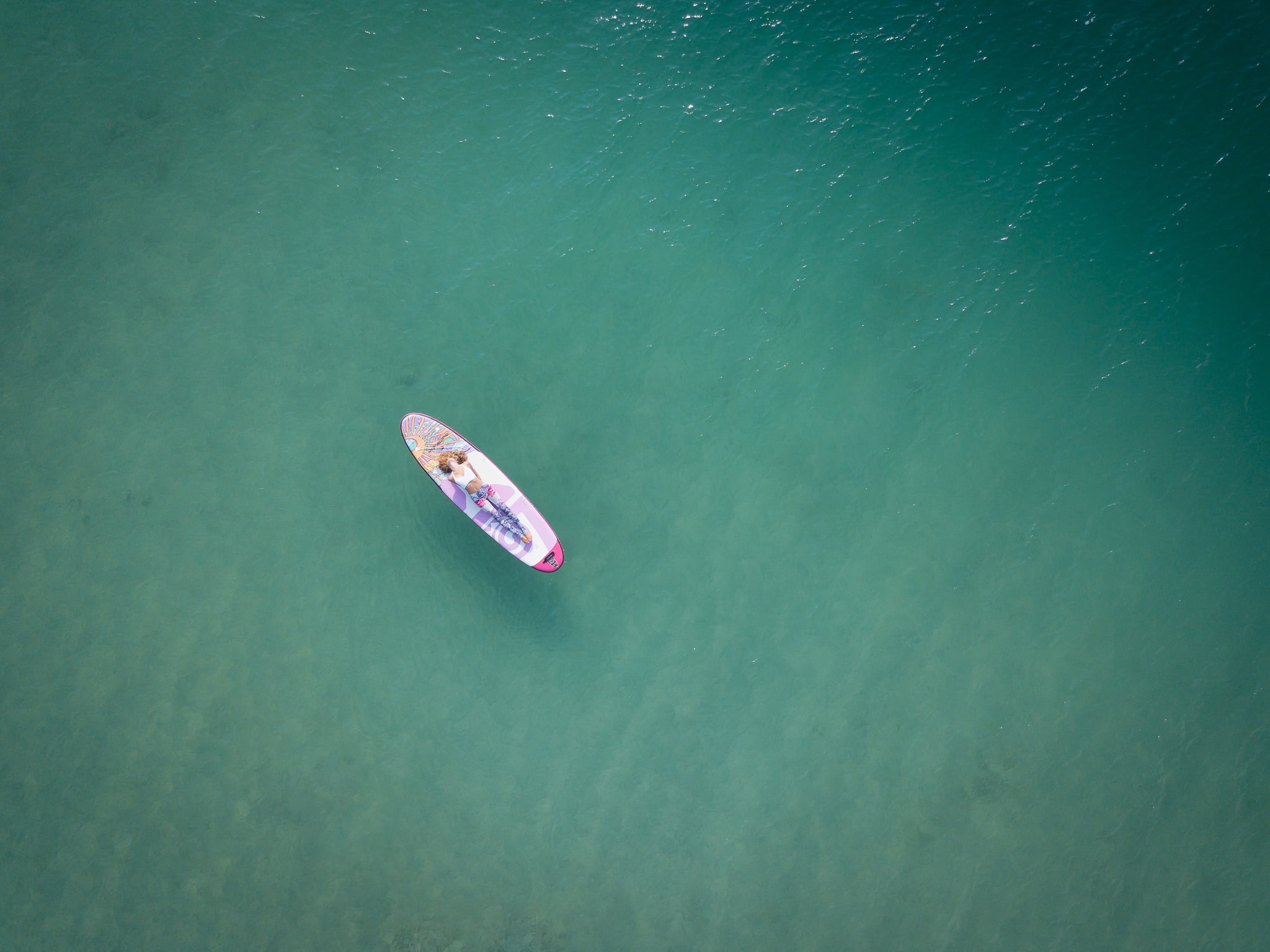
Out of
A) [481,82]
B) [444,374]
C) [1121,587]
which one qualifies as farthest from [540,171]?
[1121,587]

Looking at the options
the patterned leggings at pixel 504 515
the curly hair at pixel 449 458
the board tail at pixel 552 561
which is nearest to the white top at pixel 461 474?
the curly hair at pixel 449 458

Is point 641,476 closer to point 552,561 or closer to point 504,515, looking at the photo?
point 552,561

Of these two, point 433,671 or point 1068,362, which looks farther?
point 1068,362

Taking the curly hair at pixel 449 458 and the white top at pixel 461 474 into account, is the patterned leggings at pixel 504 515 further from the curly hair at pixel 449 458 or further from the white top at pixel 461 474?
the curly hair at pixel 449 458

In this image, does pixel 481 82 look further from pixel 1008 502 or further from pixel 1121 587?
pixel 1121 587

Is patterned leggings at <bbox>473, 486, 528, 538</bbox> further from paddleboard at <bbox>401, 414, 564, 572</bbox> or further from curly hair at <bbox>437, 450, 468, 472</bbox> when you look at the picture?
curly hair at <bbox>437, 450, 468, 472</bbox>

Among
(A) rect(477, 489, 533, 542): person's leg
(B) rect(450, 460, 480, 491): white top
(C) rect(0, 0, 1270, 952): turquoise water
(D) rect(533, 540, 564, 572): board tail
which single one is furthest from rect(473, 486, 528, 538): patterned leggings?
(C) rect(0, 0, 1270, 952): turquoise water

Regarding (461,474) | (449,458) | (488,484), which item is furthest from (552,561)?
(449,458)

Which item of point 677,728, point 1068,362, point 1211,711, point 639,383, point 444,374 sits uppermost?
point 1068,362
